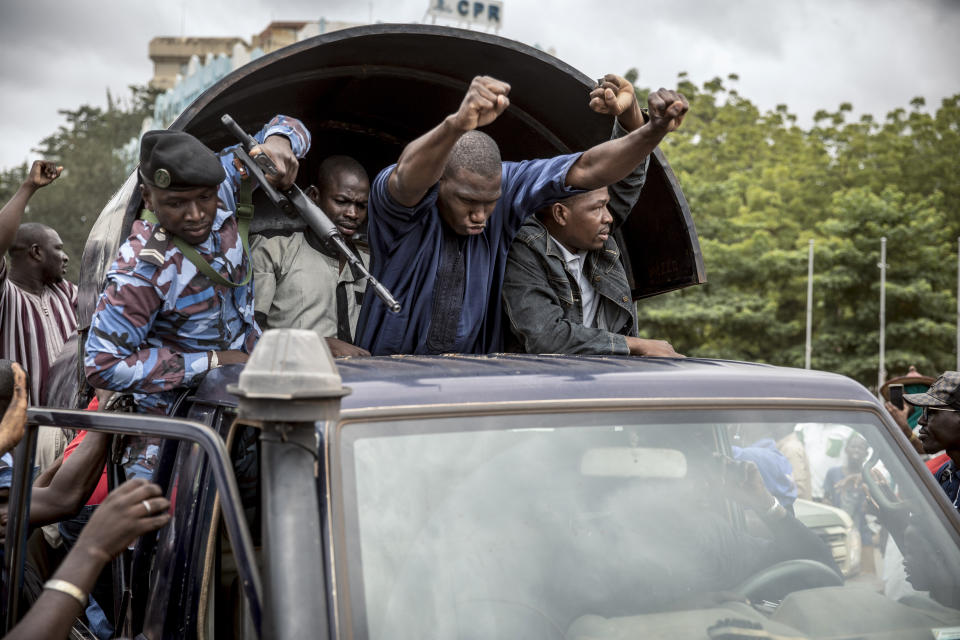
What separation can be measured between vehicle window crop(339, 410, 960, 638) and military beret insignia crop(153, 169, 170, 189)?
149 cm

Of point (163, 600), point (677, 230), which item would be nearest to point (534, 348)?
point (677, 230)

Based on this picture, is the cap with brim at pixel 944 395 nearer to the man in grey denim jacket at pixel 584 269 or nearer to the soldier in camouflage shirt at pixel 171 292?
the man in grey denim jacket at pixel 584 269

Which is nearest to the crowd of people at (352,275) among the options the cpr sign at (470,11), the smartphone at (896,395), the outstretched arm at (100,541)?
the outstretched arm at (100,541)

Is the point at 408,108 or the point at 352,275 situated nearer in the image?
the point at 352,275

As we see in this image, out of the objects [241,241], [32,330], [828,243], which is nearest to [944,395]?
[241,241]

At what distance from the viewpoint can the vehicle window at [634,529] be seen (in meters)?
1.86

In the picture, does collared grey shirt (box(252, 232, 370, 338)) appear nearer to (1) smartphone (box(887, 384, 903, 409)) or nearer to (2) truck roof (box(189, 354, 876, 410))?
(2) truck roof (box(189, 354, 876, 410))

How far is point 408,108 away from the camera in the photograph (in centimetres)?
492

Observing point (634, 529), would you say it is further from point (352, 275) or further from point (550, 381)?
point (352, 275)

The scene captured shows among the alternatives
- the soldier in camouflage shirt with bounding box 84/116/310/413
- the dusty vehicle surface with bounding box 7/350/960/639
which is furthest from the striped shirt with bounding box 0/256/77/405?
the dusty vehicle surface with bounding box 7/350/960/639

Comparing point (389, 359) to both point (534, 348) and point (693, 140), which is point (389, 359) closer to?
point (534, 348)

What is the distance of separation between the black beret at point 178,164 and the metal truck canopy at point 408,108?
46cm

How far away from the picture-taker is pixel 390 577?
1.81 metres

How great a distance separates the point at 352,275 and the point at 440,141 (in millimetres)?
1591
